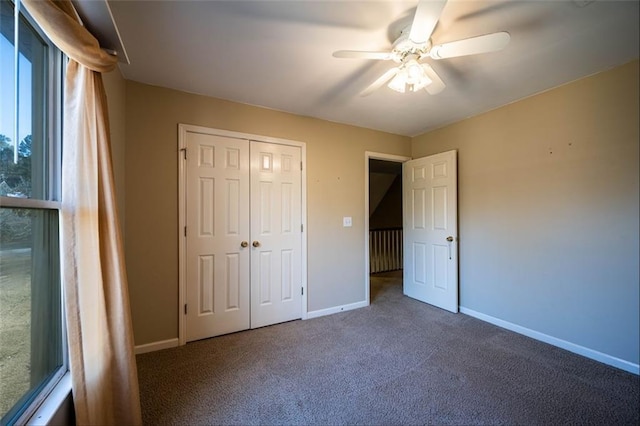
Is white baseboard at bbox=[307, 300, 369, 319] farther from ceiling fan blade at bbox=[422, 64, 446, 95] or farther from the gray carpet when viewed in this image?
ceiling fan blade at bbox=[422, 64, 446, 95]

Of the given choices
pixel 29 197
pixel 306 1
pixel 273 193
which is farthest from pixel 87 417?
pixel 306 1

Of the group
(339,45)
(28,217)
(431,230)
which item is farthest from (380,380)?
(339,45)

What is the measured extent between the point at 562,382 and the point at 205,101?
3723mm

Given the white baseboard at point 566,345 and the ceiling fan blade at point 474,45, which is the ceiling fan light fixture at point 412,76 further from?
the white baseboard at point 566,345

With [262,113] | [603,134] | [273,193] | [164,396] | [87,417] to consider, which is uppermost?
[262,113]

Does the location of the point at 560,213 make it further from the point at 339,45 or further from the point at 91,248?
the point at 91,248

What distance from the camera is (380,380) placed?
184 cm

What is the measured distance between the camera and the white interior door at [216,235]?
7.84ft

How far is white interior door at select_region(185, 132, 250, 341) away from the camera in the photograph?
2.39 meters

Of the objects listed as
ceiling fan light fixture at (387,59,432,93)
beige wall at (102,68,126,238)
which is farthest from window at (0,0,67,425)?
ceiling fan light fixture at (387,59,432,93)

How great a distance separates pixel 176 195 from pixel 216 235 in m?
0.51

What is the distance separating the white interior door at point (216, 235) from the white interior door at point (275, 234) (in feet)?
0.33

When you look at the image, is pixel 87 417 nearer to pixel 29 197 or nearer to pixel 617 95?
pixel 29 197

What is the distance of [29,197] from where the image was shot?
3.40 feet
